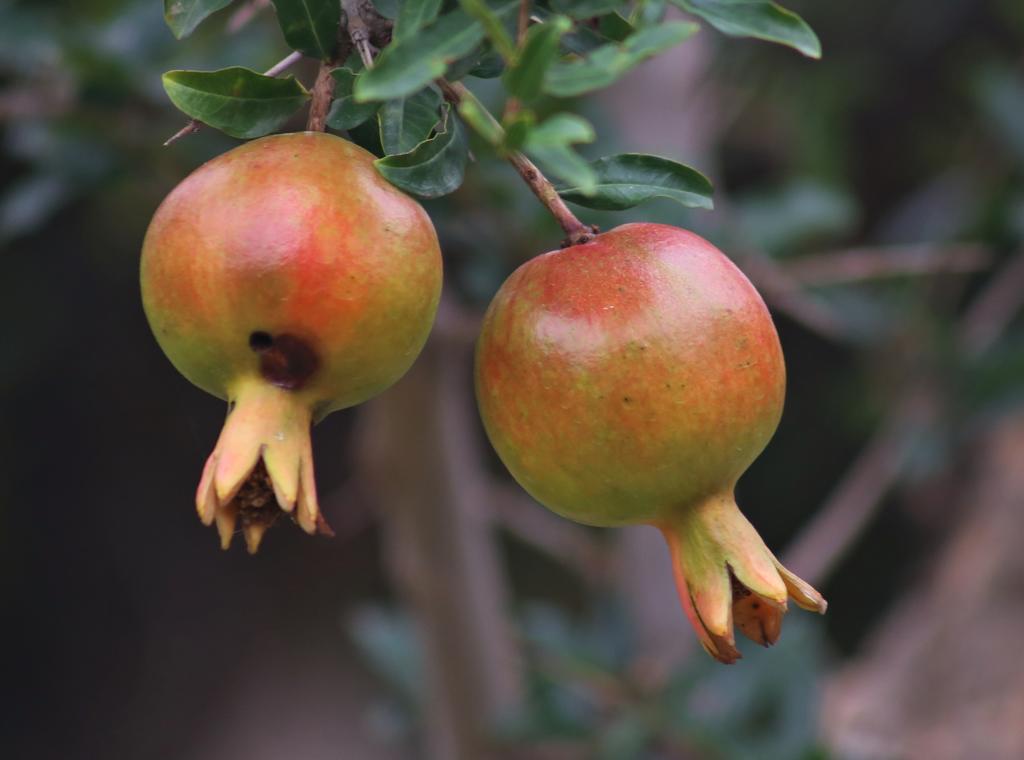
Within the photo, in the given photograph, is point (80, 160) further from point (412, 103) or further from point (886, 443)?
point (886, 443)

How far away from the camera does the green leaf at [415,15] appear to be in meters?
0.56

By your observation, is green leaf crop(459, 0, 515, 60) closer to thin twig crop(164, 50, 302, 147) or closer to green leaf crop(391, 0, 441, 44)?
green leaf crop(391, 0, 441, 44)

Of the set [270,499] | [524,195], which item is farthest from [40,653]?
[270,499]

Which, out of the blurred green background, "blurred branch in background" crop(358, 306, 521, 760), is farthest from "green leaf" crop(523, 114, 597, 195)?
"blurred branch in background" crop(358, 306, 521, 760)

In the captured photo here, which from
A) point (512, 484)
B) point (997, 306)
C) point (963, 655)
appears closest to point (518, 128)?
point (997, 306)

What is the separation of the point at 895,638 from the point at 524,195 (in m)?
1.58

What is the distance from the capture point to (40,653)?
3670 mm

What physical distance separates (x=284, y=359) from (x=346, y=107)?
137mm

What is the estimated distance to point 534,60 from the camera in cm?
54

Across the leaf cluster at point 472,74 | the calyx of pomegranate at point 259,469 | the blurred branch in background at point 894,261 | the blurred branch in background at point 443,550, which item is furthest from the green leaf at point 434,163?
the blurred branch in background at point 894,261

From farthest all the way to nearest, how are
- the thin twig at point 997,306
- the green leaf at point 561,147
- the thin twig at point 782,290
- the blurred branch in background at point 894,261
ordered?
the thin twig at point 997,306
the blurred branch in background at point 894,261
the thin twig at point 782,290
the green leaf at point 561,147

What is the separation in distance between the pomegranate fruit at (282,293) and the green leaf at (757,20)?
7.0 inches

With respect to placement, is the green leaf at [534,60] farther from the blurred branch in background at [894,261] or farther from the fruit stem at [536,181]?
the blurred branch in background at [894,261]

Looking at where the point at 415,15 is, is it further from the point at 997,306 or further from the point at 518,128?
the point at 997,306
